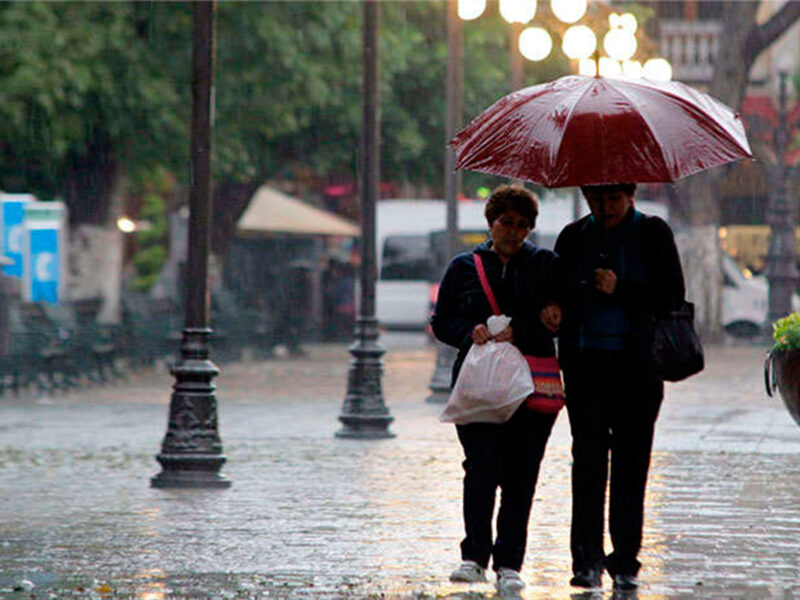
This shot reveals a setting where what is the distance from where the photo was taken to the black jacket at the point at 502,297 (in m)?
8.09

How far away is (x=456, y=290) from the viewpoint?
823 centimetres

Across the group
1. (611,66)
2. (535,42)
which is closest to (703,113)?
(535,42)

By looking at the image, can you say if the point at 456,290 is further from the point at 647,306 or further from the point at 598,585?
the point at 598,585

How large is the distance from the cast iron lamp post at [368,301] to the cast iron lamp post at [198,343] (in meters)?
3.84

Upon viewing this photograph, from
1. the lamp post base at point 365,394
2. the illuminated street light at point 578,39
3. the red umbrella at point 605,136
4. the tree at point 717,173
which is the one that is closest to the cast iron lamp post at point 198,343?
the lamp post base at point 365,394

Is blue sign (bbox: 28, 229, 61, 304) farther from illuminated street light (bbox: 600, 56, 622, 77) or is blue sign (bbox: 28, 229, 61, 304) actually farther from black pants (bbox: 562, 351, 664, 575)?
black pants (bbox: 562, 351, 664, 575)

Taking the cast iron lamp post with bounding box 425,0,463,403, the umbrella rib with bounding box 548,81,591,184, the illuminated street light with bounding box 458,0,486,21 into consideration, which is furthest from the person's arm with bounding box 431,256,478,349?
the cast iron lamp post with bounding box 425,0,463,403

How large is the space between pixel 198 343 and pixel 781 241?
→ 80.5ft

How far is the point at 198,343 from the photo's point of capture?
1272 cm

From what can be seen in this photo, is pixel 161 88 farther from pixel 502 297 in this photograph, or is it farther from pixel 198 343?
pixel 502 297

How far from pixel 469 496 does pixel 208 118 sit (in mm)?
5191

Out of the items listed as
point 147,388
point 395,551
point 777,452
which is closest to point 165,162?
point 147,388

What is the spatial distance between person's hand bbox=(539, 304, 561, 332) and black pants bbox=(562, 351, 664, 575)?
0.15 metres

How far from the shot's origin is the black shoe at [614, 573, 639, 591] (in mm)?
8086
